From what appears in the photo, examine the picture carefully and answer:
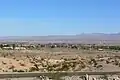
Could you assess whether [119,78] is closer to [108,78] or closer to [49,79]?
A: [108,78]

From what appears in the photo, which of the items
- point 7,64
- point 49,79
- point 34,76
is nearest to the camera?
point 49,79

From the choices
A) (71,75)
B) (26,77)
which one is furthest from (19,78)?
(71,75)

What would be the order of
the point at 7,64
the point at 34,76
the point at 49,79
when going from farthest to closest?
the point at 7,64 < the point at 34,76 < the point at 49,79

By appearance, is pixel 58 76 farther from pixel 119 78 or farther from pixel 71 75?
pixel 119 78

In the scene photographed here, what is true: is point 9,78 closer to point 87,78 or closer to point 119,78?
point 87,78

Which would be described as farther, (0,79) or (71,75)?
(71,75)

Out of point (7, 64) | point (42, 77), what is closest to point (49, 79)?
point (42, 77)

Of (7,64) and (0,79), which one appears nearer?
(0,79)

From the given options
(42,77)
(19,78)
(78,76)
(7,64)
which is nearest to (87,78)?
(78,76)
